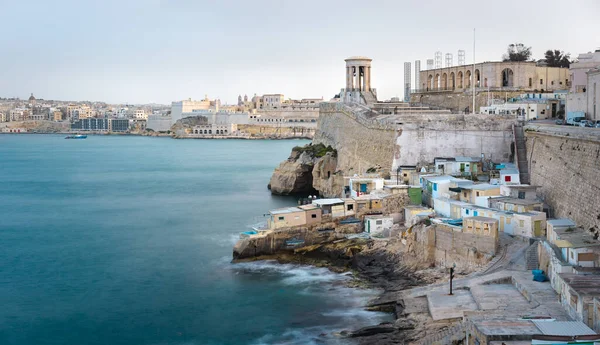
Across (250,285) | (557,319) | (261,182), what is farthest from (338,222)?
(261,182)

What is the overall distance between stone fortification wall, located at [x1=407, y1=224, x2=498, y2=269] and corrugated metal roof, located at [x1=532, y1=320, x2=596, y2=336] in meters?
3.87

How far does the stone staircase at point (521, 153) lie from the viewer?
1647 cm

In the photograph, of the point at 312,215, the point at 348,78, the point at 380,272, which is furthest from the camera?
the point at 348,78

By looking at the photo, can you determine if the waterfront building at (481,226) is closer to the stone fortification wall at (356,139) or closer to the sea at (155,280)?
the sea at (155,280)

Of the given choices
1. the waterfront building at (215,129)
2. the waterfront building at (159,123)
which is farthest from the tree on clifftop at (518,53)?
the waterfront building at (159,123)

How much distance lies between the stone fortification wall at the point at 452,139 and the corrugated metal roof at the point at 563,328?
11.5 meters

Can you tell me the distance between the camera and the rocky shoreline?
32.3 ft

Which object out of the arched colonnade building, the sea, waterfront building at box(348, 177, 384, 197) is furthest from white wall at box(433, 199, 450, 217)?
the arched colonnade building

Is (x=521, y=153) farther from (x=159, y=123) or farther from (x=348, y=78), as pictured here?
(x=159, y=123)

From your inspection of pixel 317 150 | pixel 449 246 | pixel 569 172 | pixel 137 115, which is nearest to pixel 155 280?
pixel 449 246

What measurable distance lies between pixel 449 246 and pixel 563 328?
4.86m

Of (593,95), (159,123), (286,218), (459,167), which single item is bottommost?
(286,218)

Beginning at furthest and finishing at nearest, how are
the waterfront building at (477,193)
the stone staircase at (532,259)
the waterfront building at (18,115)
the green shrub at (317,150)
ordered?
the waterfront building at (18,115) → the green shrub at (317,150) → the waterfront building at (477,193) → the stone staircase at (532,259)

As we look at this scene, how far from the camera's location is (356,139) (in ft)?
76.3
